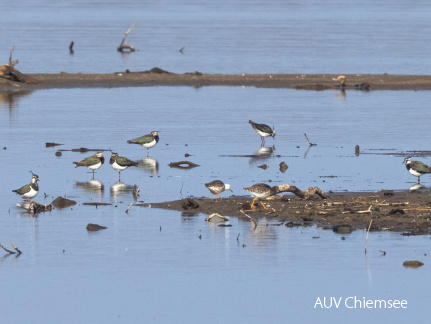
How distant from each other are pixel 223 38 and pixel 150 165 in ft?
168

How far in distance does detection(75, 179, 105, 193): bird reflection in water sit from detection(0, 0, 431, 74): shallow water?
30119mm

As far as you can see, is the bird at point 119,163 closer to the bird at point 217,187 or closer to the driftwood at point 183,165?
the driftwood at point 183,165

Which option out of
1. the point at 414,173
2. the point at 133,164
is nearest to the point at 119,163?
the point at 133,164

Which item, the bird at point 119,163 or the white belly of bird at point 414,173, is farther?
the bird at point 119,163

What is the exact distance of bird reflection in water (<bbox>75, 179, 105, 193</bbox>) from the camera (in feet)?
77.0

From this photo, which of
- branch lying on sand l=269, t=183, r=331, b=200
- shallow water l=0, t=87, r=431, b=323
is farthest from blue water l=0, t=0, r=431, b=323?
branch lying on sand l=269, t=183, r=331, b=200

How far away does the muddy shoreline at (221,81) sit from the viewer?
47.9 meters

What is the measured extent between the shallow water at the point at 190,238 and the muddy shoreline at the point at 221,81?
38.5ft

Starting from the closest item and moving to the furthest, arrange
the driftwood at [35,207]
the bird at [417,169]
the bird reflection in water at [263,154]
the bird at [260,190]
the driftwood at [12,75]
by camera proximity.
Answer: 1. the bird at [260,190]
2. the driftwood at [35,207]
3. the bird at [417,169]
4. the bird reflection in water at [263,154]
5. the driftwood at [12,75]

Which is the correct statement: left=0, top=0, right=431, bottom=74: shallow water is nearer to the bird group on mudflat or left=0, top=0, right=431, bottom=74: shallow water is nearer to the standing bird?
the standing bird

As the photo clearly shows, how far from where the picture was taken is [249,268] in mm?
16422

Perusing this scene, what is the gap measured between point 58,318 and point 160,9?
108m

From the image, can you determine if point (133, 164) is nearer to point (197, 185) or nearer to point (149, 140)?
point (197, 185)

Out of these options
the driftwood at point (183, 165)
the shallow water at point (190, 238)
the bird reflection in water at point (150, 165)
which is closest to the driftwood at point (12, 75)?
the shallow water at point (190, 238)
